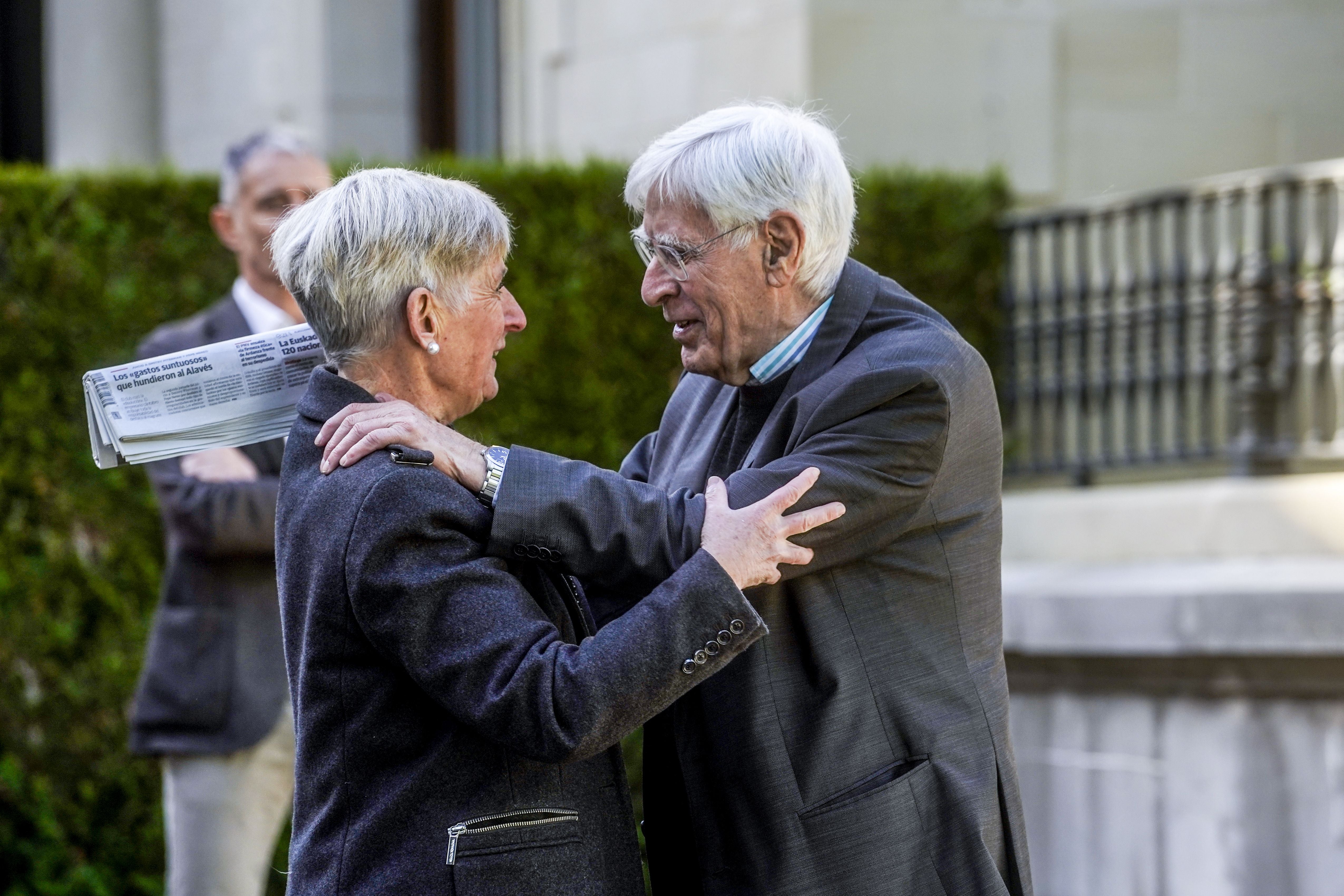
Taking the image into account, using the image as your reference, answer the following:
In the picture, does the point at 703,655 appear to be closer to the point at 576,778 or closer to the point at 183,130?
the point at 576,778

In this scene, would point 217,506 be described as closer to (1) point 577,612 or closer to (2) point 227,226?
(2) point 227,226

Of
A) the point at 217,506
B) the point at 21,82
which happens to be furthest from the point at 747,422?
the point at 21,82

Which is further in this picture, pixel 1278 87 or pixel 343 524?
pixel 1278 87

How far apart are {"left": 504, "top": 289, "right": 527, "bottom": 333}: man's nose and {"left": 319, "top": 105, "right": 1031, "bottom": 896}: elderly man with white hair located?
0.21m

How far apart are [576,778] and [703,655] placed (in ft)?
0.96

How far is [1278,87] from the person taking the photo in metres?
7.20

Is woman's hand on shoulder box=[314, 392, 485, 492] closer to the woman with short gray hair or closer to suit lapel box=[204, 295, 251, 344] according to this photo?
the woman with short gray hair

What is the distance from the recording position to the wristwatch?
221 centimetres

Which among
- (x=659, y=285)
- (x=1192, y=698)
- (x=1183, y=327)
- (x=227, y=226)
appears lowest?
(x=1192, y=698)

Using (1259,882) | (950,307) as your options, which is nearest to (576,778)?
(1259,882)

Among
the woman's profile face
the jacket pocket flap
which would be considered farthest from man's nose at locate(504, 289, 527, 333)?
the jacket pocket flap

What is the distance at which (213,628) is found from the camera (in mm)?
3834

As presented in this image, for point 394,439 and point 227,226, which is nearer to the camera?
point 394,439

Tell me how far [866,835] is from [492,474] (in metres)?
0.75
